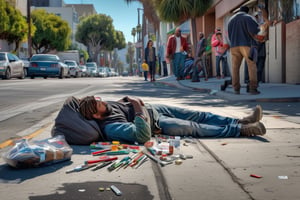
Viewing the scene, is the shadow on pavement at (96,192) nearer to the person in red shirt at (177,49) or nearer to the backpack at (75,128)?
the backpack at (75,128)

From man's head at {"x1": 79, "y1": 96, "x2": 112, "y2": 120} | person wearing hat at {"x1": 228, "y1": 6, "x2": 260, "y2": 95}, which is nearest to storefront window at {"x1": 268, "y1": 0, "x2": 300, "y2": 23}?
person wearing hat at {"x1": 228, "y1": 6, "x2": 260, "y2": 95}

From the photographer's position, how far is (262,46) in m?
13.4

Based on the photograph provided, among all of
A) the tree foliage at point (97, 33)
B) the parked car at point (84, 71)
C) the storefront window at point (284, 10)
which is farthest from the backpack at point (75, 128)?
the tree foliage at point (97, 33)

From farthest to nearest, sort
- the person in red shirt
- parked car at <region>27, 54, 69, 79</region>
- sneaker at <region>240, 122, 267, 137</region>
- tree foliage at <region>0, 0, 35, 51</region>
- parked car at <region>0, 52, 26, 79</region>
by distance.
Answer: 1. tree foliage at <region>0, 0, 35, 51</region>
2. parked car at <region>27, 54, 69, 79</region>
3. parked car at <region>0, 52, 26, 79</region>
4. the person in red shirt
5. sneaker at <region>240, 122, 267, 137</region>

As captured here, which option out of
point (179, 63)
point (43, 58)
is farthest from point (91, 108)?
point (43, 58)

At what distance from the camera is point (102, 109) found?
4281 millimetres

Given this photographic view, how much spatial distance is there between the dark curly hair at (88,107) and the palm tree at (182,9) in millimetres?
18584

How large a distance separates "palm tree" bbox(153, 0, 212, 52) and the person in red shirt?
6.99 feet

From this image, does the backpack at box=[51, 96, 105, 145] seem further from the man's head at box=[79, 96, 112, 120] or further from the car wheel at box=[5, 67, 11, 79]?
the car wheel at box=[5, 67, 11, 79]

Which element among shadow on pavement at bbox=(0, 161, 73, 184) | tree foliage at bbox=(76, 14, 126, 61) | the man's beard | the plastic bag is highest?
tree foliage at bbox=(76, 14, 126, 61)

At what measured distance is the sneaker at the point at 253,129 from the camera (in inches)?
181

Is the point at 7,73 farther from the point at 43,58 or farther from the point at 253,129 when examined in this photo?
the point at 253,129

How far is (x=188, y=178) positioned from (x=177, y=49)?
55.8 ft

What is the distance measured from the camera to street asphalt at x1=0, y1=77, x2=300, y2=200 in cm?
278
